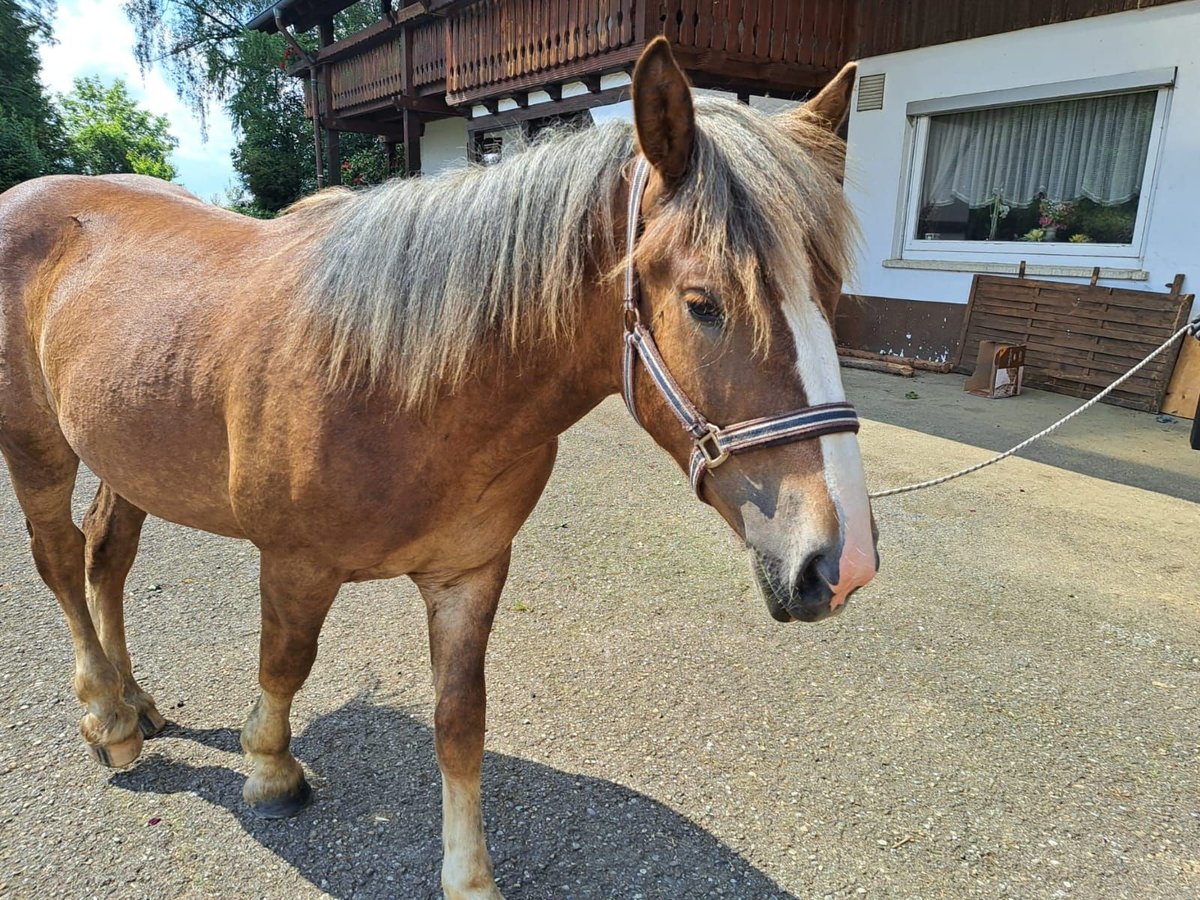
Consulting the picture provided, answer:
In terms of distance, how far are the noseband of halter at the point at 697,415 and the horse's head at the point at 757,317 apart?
1 centimetres

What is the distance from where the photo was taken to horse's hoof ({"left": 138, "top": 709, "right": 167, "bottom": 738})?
2.39 meters

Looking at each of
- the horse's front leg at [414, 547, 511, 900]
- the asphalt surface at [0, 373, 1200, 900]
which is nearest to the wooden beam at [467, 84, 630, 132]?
the asphalt surface at [0, 373, 1200, 900]

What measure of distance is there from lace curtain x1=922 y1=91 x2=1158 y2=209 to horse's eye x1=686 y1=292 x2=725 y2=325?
7.90 meters

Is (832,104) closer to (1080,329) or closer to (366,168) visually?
(1080,329)

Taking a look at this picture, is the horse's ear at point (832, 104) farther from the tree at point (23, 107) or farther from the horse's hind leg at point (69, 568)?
the tree at point (23, 107)

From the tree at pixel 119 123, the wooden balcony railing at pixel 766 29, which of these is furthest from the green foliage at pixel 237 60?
the wooden balcony railing at pixel 766 29

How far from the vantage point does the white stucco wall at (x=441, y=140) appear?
14477 millimetres

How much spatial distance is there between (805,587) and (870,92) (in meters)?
9.11

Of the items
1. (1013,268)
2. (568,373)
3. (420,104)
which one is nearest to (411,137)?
(420,104)

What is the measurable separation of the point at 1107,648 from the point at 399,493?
2.95 metres

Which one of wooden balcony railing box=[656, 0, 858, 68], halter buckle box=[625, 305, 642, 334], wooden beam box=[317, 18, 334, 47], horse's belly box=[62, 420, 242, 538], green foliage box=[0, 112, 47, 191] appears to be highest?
wooden beam box=[317, 18, 334, 47]

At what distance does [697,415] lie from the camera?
1.21 meters

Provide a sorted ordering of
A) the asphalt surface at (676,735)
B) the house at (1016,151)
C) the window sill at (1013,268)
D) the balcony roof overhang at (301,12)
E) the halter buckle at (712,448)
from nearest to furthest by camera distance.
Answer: the halter buckle at (712,448), the asphalt surface at (676,735), the house at (1016,151), the window sill at (1013,268), the balcony roof overhang at (301,12)

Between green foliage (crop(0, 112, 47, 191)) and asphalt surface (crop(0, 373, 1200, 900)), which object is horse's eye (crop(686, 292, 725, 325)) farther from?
green foliage (crop(0, 112, 47, 191))
